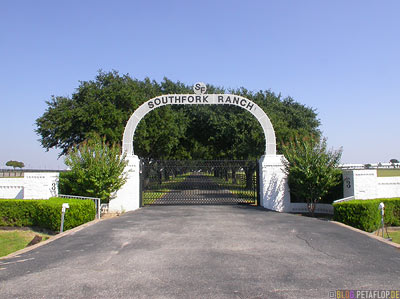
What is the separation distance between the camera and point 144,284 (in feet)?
16.7

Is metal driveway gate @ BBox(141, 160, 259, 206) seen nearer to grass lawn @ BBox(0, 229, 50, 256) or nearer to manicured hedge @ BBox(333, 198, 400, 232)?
manicured hedge @ BBox(333, 198, 400, 232)

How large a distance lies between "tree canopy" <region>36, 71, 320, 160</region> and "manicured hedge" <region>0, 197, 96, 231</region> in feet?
31.9

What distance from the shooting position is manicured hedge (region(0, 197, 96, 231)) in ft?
36.9

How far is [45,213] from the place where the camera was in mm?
11555

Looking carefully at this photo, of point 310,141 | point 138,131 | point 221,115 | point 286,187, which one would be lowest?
point 286,187

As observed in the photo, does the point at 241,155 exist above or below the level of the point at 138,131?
below

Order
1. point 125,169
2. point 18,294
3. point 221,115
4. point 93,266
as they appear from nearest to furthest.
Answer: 1. point 18,294
2. point 93,266
3. point 125,169
4. point 221,115

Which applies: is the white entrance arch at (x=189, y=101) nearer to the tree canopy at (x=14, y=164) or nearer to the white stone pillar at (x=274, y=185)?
the white stone pillar at (x=274, y=185)

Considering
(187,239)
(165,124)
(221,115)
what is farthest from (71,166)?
(221,115)

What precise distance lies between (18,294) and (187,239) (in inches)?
171

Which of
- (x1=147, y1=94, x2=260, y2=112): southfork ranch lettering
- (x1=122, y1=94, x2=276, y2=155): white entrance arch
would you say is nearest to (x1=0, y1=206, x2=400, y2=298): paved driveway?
(x1=122, y1=94, x2=276, y2=155): white entrance arch

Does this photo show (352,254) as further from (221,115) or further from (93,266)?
(221,115)

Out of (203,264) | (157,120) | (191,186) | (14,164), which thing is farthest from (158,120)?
(14,164)

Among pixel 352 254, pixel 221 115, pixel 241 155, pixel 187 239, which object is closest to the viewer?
pixel 352 254
